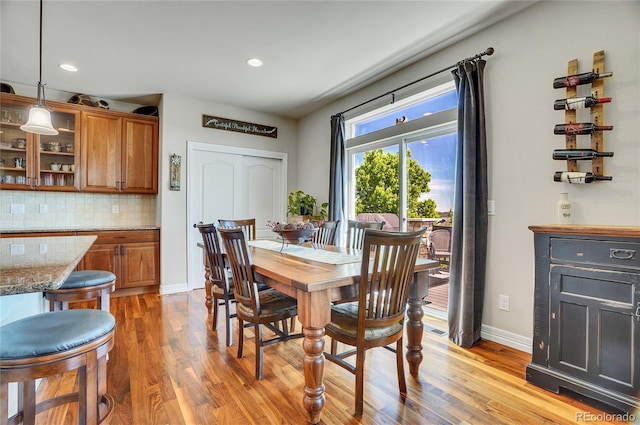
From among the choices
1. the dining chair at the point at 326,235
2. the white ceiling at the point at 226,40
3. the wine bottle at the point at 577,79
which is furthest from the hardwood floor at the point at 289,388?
the white ceiling at the point at 226,40

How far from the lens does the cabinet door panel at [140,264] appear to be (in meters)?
3.97

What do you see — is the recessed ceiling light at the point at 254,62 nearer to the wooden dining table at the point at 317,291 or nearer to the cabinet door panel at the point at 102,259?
the wooden dining table at the point at 317,291

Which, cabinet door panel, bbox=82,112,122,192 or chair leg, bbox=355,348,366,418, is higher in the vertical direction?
cabinet door panel, bbox=82,112,122,192

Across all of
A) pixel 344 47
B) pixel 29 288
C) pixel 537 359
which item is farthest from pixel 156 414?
pixel 344 47

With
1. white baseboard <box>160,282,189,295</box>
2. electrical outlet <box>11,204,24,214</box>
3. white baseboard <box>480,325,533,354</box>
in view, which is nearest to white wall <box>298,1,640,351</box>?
white baseboard <box>480,325,533,354</box>

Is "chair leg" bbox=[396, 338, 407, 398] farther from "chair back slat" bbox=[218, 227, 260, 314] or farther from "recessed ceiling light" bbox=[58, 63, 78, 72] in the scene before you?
"recessed ceiling light" bbox=[58, 63, 78, 72]

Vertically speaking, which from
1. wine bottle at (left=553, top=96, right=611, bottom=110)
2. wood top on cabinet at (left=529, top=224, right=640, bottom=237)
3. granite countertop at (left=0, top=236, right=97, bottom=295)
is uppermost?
wine bottle at (left=553, top=96, right=611, bottom=110)

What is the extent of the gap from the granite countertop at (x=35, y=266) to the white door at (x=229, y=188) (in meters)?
2.45

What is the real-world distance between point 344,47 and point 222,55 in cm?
126

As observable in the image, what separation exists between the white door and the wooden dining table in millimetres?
2590

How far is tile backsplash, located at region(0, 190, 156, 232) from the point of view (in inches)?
149

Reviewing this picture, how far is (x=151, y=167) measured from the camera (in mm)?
4363

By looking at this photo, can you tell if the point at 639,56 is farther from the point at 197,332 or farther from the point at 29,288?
the point at 197,332

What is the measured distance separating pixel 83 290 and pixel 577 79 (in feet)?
11.7
